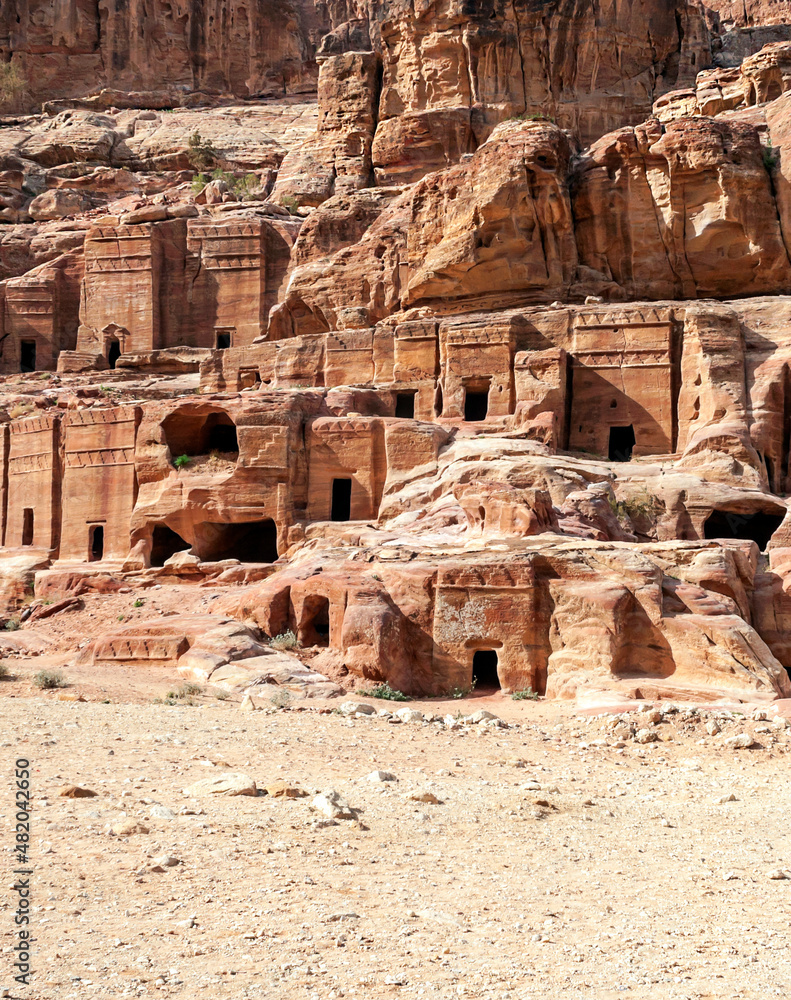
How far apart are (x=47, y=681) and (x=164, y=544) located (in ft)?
49.6

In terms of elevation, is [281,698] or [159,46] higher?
[159,46]

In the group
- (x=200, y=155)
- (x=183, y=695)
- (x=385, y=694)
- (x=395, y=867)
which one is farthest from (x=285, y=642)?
(x=200, y=155)

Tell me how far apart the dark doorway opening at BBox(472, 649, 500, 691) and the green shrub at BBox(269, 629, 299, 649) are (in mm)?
3667

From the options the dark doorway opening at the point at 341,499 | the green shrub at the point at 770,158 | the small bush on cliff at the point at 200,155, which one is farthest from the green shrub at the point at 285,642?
the small bush on cliff at the point at 200,155

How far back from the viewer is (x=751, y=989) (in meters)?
7.95

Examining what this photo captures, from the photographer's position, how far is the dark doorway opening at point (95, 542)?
35109mm

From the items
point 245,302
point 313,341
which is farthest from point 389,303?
point 245,302

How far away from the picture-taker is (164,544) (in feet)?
114

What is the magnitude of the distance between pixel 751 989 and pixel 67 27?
7936 centimetres

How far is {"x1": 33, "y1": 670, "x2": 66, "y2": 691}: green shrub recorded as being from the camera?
19.8 m

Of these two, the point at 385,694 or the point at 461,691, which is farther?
the point at 461,691

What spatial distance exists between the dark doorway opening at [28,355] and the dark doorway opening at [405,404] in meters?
21.8

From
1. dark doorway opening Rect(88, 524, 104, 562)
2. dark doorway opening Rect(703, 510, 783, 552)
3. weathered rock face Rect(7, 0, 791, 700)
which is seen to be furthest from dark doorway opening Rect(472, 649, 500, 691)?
dark doorway opening Rect(88, 524, 104, 562)

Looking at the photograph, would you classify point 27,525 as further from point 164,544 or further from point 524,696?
point 524,696
